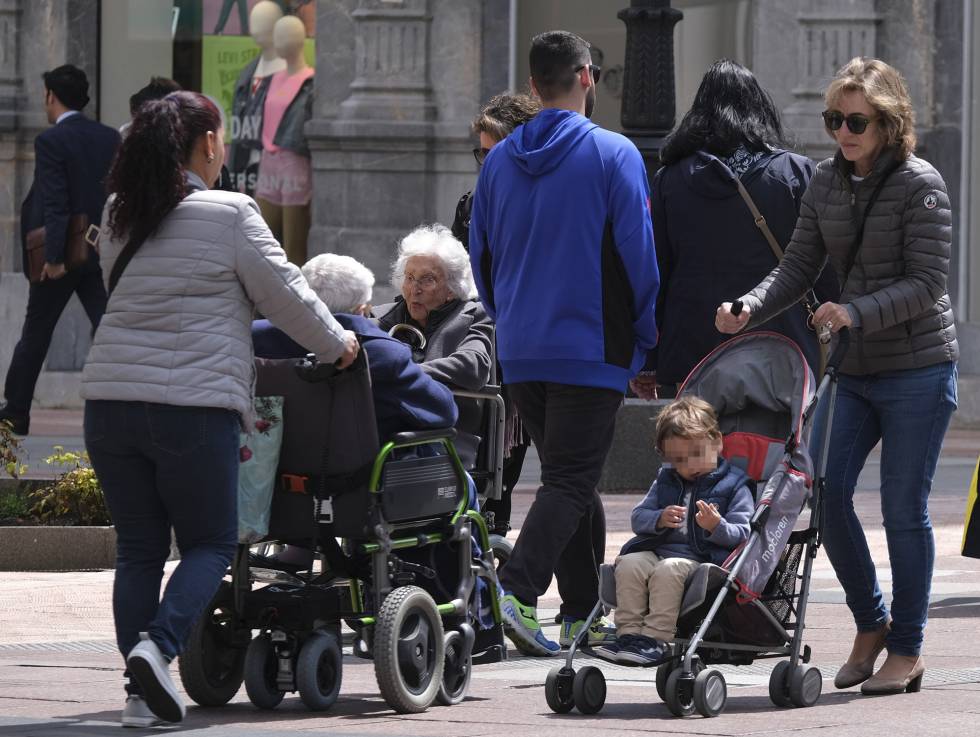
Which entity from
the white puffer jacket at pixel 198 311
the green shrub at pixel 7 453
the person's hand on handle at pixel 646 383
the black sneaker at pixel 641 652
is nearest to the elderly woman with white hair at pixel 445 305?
the person's hand on handle at pixel 646 383

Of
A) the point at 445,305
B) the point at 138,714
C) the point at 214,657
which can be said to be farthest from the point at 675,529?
the point at 445,305

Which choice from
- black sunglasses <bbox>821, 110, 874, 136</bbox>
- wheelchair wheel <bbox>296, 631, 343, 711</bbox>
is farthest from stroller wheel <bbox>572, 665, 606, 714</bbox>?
black sunglasses <bbox>821, 110, 874, 136</bbox>

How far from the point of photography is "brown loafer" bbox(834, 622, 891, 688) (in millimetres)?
6750

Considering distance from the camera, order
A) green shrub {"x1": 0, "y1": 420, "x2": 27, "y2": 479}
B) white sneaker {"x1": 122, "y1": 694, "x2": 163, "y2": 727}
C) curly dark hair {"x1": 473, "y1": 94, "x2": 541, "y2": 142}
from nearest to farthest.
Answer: white sneaker {"x1": 122, "y1": 694, "x2": 163, "y2": 727} < curly dark hair {"x1": 473, "y1": 94, "x2": 541, "y2": 142} < green shrub {"x1": 0, "y1": 420, "x2": 27, "y2": 479}

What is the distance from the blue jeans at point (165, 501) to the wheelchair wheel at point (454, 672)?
75 centimetres

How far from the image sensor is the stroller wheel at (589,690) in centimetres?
626

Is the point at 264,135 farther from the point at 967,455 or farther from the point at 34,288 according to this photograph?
the point at 967,455

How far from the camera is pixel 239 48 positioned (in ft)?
58.4

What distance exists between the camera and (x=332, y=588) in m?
6.48

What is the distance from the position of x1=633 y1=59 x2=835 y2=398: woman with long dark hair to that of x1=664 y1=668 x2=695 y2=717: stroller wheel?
5.03 ft

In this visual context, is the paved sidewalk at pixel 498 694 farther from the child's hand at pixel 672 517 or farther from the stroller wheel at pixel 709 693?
the child's hand at pixel 672 517

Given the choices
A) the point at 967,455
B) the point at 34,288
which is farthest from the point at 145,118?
the point at 967,455

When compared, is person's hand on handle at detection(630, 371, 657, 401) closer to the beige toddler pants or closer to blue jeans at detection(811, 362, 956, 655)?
blue jeans at detection(811, 362, 956, 655)

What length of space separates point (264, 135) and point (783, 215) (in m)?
10.7
